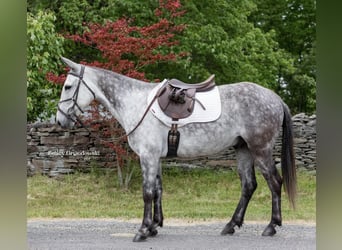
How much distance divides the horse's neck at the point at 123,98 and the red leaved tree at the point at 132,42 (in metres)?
1.35

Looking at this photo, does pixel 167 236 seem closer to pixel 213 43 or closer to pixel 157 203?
pixel 157 203

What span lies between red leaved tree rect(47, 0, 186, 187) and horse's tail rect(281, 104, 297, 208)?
207cm

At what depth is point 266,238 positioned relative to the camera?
5824mm

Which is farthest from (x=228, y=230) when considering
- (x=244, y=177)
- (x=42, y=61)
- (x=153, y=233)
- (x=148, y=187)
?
A: (x=42, y=61)

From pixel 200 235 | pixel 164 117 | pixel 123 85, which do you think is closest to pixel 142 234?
pixel 200 235

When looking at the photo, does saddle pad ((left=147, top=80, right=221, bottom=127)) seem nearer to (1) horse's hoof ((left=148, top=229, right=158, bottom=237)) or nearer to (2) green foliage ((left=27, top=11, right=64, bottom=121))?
(1) horse's hoof ((left=148, top=229, right=158, bottom=237))

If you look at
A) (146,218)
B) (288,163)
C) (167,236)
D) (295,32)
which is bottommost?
(167,236)

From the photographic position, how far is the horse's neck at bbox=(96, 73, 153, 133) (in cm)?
568

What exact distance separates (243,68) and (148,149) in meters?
2.51

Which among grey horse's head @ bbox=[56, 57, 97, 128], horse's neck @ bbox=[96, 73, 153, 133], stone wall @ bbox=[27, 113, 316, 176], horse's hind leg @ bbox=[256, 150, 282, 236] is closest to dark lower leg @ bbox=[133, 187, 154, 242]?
horse's neck @ bbox=[96, 73, 153, 133]

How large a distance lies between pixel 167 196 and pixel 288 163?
2.33 meters

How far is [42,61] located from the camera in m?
7.18

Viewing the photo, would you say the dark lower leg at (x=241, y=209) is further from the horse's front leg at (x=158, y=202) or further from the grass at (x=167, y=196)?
the grass at (x=167, y=196)

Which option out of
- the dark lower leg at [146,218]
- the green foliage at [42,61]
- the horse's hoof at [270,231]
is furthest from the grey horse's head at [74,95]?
the horse's hoof at [270,231]
